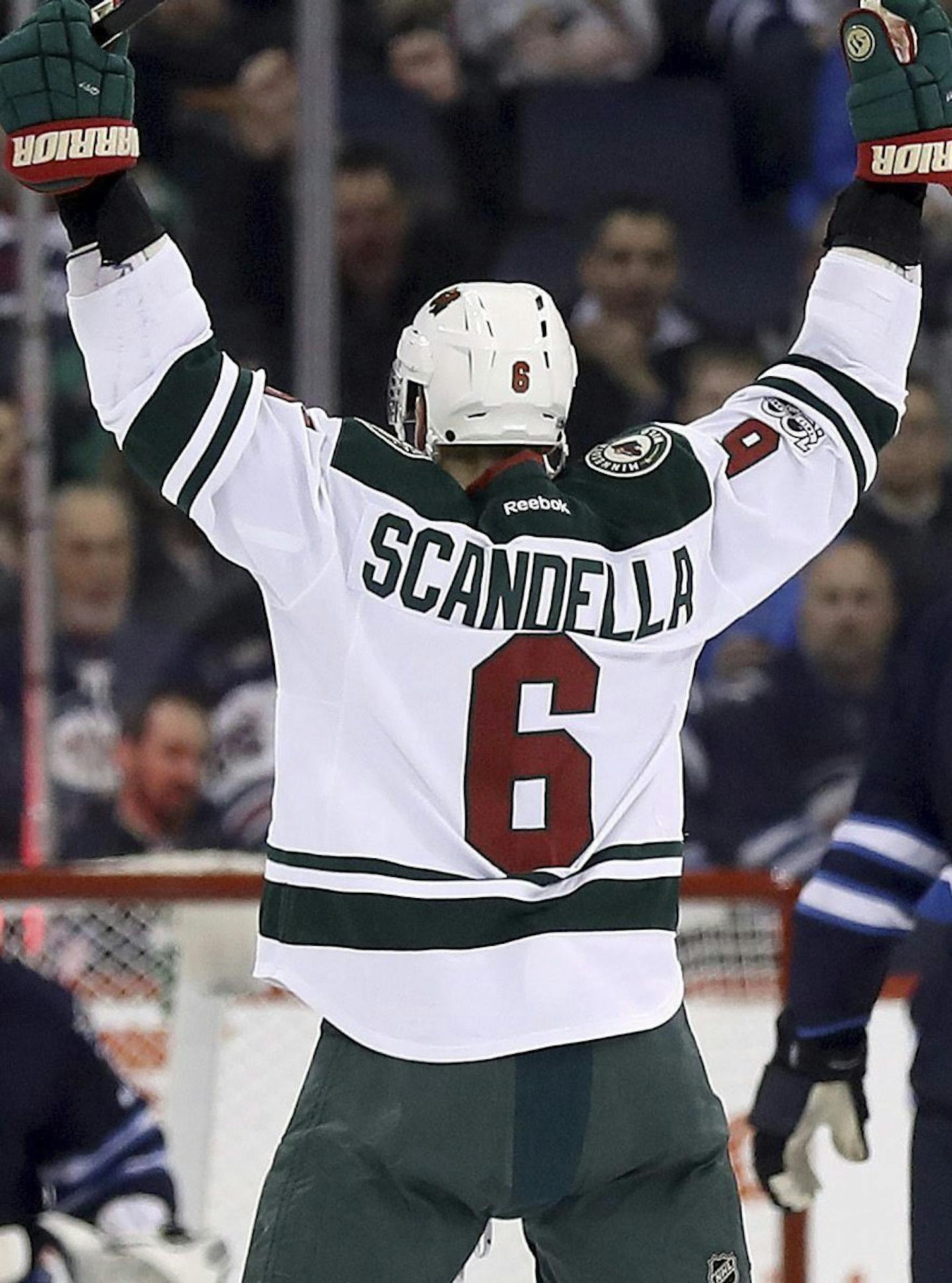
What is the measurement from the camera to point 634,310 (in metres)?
4.04

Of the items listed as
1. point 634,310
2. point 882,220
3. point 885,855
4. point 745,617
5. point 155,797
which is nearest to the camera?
point 882,220

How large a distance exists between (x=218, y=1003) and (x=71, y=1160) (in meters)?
0.53

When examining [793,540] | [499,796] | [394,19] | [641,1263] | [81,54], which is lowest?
[641,1263]

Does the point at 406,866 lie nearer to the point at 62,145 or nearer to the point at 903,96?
the point at 62,145

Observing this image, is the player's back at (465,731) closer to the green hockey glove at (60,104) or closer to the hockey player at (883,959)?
the green hockey glove at (60,104)


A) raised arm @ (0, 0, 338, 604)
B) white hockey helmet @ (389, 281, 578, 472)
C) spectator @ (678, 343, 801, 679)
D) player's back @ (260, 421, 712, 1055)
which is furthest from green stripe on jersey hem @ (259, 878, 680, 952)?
spectator @ (678, 343, 801, 679)

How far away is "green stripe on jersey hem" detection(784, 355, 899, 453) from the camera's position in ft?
5.80

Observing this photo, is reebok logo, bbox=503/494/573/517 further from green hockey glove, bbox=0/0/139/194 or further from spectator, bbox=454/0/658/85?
spectator, bbox=454/0/658/85

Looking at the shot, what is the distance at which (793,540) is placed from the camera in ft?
5.66

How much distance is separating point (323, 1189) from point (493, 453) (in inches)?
20.7

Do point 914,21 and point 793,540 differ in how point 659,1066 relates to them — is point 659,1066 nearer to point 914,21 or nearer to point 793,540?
point 793,540

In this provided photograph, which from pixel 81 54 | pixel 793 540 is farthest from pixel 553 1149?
pixel 81 54

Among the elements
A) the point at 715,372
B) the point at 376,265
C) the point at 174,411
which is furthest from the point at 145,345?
the point at 715,372

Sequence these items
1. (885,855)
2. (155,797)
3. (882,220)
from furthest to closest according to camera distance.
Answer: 1. (155,797)
2. (885,855)
3. (882,220)
